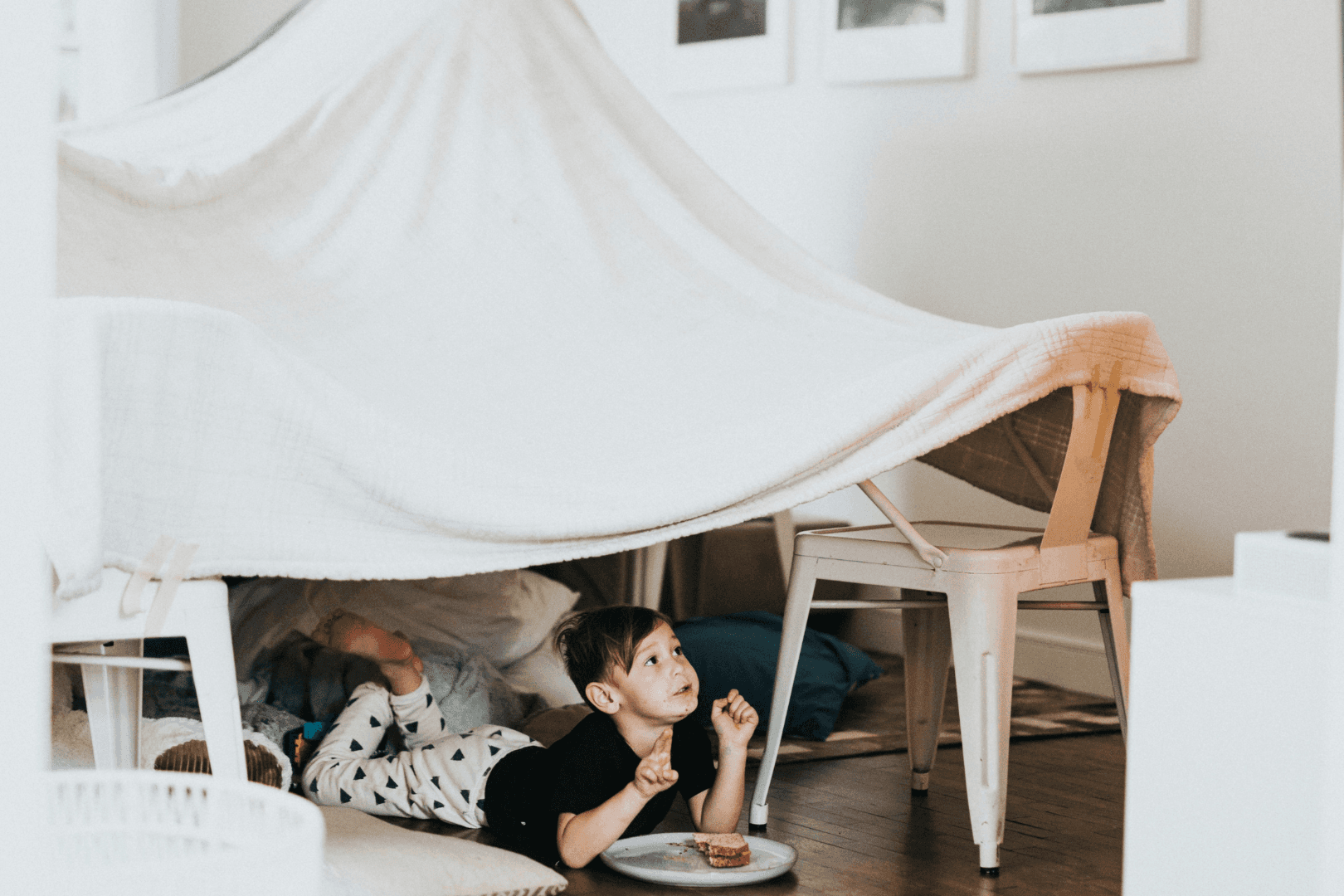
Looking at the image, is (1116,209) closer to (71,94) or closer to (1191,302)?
(1191,302)

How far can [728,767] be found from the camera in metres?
1.76

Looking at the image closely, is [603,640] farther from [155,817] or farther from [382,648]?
[155,817]

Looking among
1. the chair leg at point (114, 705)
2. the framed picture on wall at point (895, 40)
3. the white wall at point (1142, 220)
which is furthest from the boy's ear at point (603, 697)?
the framed picture on wall at point (895, 40)

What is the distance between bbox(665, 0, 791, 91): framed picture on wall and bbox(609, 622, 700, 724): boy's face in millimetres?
2137

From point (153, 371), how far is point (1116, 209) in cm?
209

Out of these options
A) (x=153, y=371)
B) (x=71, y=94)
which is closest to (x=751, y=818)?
(x=153, y=371)

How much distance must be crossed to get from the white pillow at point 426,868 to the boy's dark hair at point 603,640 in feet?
0.75

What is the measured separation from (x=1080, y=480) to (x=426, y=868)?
0.91 m

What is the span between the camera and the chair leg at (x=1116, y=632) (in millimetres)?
1859

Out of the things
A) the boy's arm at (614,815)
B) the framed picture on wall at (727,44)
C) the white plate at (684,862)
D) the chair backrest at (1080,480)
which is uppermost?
the framed picture on wall at (727,44)

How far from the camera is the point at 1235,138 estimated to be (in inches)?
105

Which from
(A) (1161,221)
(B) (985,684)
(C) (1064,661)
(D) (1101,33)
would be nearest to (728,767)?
(B) (985,684)

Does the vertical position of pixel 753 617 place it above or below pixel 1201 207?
below

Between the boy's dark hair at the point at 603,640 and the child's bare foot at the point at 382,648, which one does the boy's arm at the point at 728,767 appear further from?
the child's bare foot at the point at 382,648
